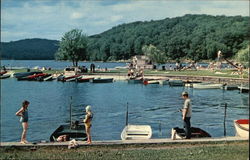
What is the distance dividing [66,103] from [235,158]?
4253cm

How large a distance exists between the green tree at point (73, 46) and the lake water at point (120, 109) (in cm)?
3507

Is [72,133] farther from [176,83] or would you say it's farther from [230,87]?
[176,83]

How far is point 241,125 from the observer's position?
67.1ft

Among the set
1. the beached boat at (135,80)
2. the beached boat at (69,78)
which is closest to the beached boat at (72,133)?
the beached boat at (135,80)

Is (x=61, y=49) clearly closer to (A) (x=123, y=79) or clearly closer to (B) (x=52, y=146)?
(A) (x=123, y=79)

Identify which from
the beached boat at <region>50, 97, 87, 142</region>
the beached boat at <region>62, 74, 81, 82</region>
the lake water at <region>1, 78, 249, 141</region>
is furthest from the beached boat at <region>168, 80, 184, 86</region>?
the beached boat at <region>50, 97, 87, 142</region>

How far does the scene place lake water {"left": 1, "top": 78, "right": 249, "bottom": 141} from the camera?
3391cm

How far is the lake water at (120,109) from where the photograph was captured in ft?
111

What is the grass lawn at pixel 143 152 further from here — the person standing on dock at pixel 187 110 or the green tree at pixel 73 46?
the green tree at pixel 73 46

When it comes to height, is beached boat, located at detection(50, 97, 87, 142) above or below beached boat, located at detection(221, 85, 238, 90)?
above

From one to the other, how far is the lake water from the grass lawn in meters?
11.7

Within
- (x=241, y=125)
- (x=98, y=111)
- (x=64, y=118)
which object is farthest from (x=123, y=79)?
(x=241, y=125)

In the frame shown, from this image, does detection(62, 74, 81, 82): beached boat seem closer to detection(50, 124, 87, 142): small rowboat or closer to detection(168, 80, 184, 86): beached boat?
detection(168, 80, 184, 86): beached boat

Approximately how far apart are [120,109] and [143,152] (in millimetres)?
32109
